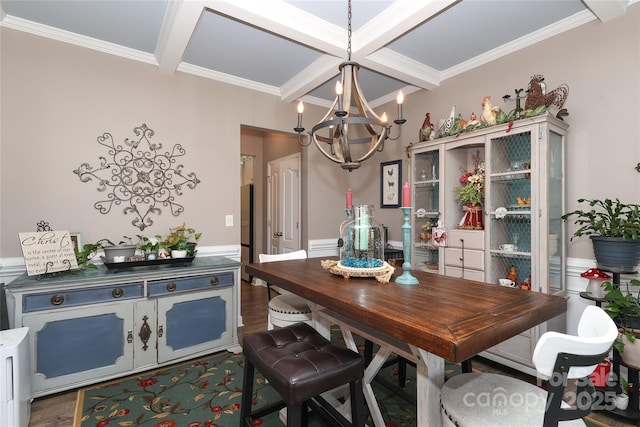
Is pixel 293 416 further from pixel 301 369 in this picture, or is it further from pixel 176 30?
pixel 176 30

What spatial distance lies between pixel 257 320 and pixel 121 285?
5.68 feet

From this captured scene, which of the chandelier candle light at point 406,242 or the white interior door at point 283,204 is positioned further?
the white interior door at point 283,204

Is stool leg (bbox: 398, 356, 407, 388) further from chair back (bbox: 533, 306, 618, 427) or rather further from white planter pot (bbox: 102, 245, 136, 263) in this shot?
white planter pot (bbox: 102, 245, 136, 263)

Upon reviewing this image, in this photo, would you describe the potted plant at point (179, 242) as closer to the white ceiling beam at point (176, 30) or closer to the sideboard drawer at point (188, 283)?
the sideboard drawer at point (188, 283)

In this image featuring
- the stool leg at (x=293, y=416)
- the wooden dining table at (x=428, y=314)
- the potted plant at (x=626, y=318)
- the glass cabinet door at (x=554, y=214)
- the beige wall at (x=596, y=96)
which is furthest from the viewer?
the glass cabinet door at (x=554, y=214)

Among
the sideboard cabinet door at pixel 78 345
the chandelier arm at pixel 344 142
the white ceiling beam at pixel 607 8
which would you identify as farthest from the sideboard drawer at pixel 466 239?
the sideboard cabinet door at pixel 78 345

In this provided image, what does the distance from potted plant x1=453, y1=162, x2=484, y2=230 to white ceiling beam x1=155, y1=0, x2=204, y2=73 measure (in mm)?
2608

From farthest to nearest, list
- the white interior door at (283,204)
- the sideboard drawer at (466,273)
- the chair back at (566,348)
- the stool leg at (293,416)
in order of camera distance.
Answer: the white interior door at (283,204), the sideboard drawer at (466,273), the stool leg at (293,416), the chair back at (566,348)

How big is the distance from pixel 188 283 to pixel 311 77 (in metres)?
2.38

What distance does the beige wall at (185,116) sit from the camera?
2336mm

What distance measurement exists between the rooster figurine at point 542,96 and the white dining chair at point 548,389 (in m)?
2.02

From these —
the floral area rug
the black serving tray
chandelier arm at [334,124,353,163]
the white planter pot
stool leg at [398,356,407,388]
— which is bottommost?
the floral area rug

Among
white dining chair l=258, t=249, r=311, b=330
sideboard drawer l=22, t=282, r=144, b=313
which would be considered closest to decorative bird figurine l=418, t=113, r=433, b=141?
white dining chair l=258, t=249, r=311, b=330

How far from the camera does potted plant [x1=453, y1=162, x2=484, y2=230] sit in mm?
2840
